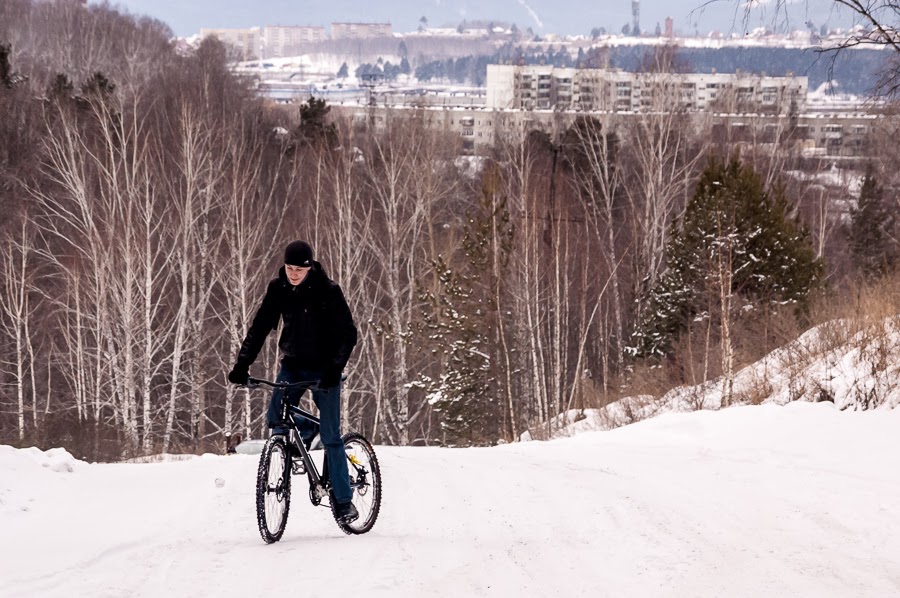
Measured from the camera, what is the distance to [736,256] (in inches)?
1082

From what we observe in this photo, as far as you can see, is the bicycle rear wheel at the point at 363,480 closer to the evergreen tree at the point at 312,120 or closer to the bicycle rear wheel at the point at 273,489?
the bicycle rear wheel at the point at 273,489

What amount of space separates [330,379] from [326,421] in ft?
1.16

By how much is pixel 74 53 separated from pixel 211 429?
49758mm

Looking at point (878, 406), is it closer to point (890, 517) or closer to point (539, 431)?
point (890, 517)

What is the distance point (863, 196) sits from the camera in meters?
55.1

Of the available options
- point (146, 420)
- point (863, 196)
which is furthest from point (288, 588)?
point (863, 196)

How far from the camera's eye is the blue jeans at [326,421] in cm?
701

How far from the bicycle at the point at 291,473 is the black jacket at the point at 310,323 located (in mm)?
221

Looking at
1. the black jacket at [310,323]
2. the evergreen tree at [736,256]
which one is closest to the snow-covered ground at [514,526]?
the black jacket at [310,323]

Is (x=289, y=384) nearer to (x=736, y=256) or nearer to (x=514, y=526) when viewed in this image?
(x=514, y=526)

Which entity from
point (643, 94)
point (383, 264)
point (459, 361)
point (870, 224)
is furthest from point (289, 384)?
point (870, 224)

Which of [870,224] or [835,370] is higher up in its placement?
[835,370]

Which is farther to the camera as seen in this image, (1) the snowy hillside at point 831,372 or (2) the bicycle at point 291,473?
(1) the snowy hillside at point 831,372

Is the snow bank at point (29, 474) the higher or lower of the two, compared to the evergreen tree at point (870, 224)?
higher
